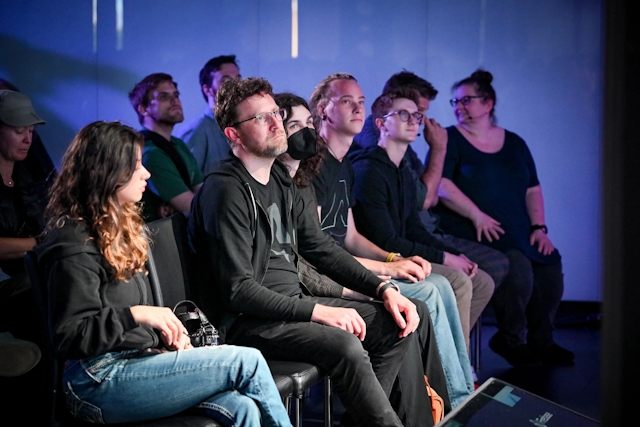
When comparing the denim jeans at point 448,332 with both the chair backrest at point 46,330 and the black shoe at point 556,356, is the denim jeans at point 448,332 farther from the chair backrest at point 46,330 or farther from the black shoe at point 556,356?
the chair backrest at point 46,330

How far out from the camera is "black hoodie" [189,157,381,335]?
2.29 meters

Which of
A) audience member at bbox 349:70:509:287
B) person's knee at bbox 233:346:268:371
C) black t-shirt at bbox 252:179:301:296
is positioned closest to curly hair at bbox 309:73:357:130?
audience member at bbox 349:70:509:287

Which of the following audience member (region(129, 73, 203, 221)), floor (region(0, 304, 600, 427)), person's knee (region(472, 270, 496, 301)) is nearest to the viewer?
floor (region(0, 304, 600, 427))

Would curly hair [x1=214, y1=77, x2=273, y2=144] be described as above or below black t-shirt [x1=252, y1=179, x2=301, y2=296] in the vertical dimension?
above

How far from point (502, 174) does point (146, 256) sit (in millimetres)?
2992

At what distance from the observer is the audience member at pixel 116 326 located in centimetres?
172

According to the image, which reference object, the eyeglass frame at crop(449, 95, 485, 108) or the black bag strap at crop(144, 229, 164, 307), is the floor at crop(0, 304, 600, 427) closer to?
the black bag strap at crop(144, 229, 164, 307)

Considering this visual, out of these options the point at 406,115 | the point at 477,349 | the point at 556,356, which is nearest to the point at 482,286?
the point at 477,349

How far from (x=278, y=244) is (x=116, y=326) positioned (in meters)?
0.91

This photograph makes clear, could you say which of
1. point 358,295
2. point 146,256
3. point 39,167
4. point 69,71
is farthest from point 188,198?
point 146,256

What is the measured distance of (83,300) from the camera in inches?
67.6

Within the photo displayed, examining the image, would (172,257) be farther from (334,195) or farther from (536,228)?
(536,228)

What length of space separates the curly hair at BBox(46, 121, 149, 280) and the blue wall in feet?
8.40

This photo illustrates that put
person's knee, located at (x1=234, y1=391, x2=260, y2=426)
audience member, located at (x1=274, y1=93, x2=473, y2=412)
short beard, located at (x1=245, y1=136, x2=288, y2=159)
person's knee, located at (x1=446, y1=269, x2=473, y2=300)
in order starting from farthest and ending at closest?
person's knee, located at (x1=446, y1=269, x2=473, y2=300) → audience member, located at (x1=274, y1=93, x2=473, y2=412) → short beard, located at (x1=245, y1=136, x2=288, y2=159) → person's knee, located at (x1=234, y1=391, x2=260, y2=426)
